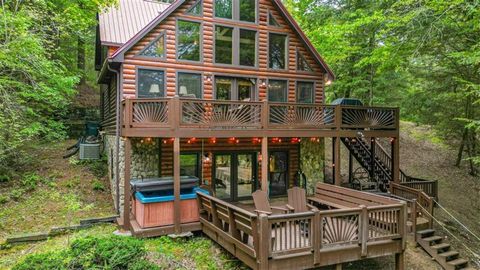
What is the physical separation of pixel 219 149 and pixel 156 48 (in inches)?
165

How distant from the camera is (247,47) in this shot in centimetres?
1155

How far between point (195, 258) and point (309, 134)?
5.30 metres

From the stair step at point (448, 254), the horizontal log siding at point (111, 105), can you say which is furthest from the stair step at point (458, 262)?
the horizontal log siding at point (111, 105)

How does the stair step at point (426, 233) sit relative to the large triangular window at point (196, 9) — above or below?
below

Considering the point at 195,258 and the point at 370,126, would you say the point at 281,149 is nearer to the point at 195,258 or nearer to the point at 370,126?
the point at 370,126

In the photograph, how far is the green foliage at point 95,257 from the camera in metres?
4.89

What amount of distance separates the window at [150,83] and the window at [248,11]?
3902 mm

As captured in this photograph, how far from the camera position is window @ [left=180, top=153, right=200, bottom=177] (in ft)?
34.9

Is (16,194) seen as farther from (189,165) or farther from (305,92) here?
(305,92)

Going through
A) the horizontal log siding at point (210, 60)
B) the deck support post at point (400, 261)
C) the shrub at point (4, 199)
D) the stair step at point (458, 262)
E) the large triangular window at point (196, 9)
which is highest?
the large triangular window at point (196, 9)

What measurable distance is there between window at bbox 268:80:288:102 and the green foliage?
8.05 meters

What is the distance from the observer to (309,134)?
32.6 feet

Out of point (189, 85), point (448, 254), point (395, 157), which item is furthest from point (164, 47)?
point (448, 254)

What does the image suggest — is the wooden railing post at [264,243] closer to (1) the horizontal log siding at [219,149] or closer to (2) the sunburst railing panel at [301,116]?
(2) the sunburst railing panel at [301,116]
